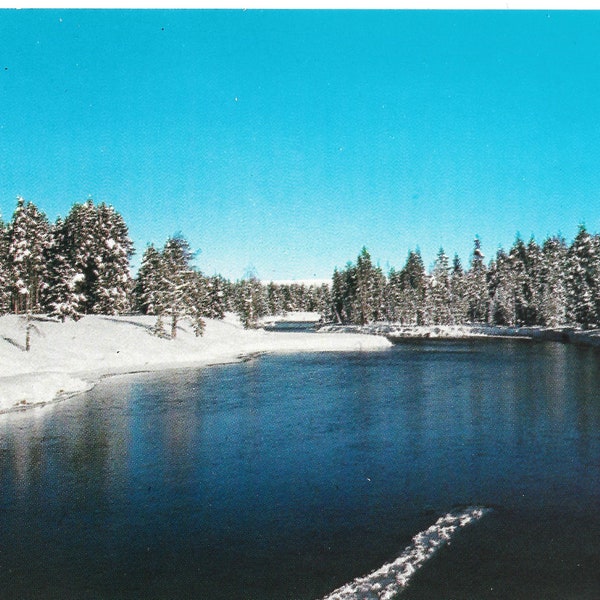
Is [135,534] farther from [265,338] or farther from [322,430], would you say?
[265,338]

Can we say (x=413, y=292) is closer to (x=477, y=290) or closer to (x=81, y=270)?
(x=477, y=290)

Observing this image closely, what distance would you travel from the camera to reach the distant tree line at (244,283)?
5628 centimetres

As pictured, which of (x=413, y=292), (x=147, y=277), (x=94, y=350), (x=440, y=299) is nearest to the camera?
(x=94, y=350)

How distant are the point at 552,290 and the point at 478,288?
29.6 metres

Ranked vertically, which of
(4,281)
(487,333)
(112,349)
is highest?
(4,281)

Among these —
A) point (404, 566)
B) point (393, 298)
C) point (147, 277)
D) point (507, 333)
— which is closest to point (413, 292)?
point (393, 298)

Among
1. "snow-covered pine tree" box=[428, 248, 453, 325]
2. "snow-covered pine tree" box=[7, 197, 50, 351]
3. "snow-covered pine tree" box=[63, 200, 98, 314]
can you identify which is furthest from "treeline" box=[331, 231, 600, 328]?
"snow-covered pine tree" box=[7, 197, 50, 351]

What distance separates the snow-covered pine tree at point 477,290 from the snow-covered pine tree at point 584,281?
112 ft

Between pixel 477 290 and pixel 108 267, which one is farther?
pixel 477 290

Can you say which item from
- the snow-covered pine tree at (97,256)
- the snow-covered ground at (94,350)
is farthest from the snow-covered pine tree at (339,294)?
the snow-covered pine tree at (97,256)

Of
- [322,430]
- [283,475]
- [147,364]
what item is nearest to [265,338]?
[147,364]

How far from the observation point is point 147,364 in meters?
45.0

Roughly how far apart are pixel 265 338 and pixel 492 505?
62816mm

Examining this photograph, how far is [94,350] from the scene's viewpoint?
45031 mm
